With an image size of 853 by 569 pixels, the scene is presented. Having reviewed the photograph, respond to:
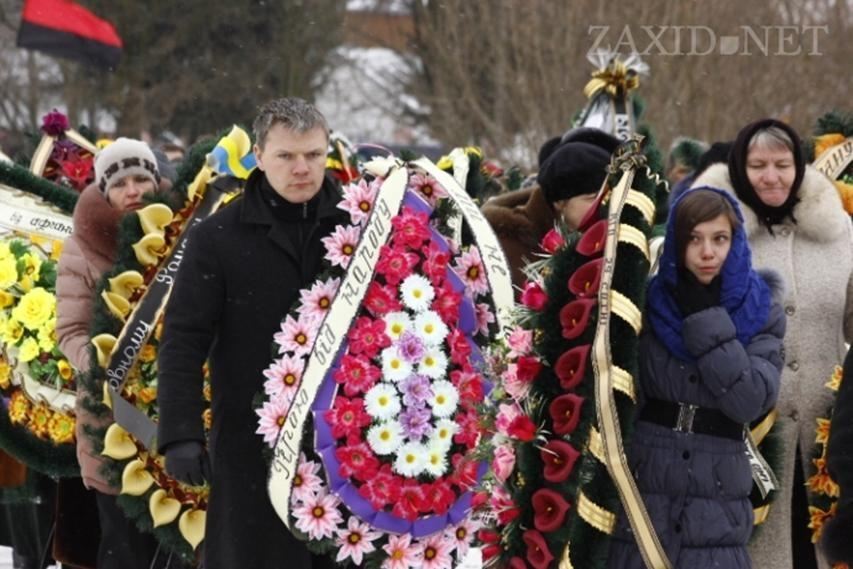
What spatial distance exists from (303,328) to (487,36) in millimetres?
17427

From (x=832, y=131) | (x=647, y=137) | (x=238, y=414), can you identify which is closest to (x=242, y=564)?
(x=238, y=414)

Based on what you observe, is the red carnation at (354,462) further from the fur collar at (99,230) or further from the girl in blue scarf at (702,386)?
the fur collar at (99,230)

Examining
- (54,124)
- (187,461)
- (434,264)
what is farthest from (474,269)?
(54,124)

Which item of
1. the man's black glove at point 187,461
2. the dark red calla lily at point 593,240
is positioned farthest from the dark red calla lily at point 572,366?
the man's black glove at point 187,461

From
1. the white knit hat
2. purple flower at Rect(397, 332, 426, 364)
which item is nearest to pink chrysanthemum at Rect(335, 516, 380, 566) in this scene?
purple flower at Rect(397, 332, 426, 364)

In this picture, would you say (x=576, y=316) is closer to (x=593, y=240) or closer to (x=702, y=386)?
(x=593, y=240)

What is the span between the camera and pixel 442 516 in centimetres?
612

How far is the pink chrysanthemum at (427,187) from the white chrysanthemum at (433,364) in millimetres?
A: 551

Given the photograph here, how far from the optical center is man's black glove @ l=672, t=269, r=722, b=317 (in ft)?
17.3

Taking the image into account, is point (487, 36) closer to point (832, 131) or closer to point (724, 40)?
point (724, 40)

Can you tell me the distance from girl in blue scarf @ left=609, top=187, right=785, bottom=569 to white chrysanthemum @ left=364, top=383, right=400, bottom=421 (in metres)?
1.07

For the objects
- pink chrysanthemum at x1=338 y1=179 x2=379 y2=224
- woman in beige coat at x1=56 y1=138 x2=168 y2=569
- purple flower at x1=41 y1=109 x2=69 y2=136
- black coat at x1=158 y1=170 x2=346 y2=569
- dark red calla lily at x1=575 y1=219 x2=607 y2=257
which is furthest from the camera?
purple flower at x1=41 y1=109 x2=69 y2=136

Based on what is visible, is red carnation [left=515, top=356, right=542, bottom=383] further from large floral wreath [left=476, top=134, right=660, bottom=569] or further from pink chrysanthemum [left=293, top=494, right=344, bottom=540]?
pink chrysanthemum [left=293, top=494, right=344, bottom=540]

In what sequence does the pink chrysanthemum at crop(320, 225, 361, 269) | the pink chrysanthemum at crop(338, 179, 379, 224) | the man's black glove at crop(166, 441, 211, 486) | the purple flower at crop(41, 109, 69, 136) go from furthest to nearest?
1. the purple flower at crop(41, 109, 69, 136)
2. the pink chrysanthemum at crop(338, 179, 379, 224)
3. the pink chrysanthemum at crop(320, 225, 361, 269)
4. the man's black glove at crop(166, 441, 211, 486)
